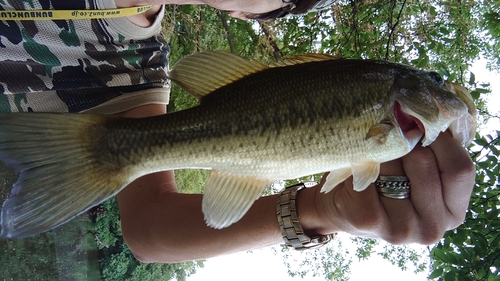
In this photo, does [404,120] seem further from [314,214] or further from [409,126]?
[314,214]

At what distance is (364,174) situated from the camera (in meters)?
1.38

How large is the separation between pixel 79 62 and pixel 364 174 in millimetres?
1502

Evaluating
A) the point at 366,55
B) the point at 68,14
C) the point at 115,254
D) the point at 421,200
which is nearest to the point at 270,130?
the point at 421,200

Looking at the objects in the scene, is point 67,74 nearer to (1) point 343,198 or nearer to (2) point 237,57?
(2) point 237,57

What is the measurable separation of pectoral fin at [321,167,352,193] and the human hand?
0.06m

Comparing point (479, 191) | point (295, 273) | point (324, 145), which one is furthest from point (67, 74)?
point (295, 273)

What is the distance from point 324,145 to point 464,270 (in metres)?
2.23

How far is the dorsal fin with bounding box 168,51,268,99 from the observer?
4.99ft

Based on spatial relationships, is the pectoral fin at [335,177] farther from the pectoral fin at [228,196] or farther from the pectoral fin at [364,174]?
the pectoral fin at [228,196]

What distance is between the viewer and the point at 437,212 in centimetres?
140

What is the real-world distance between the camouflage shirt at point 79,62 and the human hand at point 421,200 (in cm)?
131

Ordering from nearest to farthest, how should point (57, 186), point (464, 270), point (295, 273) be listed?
1. point (57, 186)
2. point (464, 270)
3. point (295, 273)

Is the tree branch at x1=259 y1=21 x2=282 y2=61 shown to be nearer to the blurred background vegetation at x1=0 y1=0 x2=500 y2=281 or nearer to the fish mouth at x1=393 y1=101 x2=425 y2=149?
the blurred background vegetation at x1=0 y1=0 x2=500 y2=281

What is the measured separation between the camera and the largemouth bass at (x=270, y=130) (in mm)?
1405
